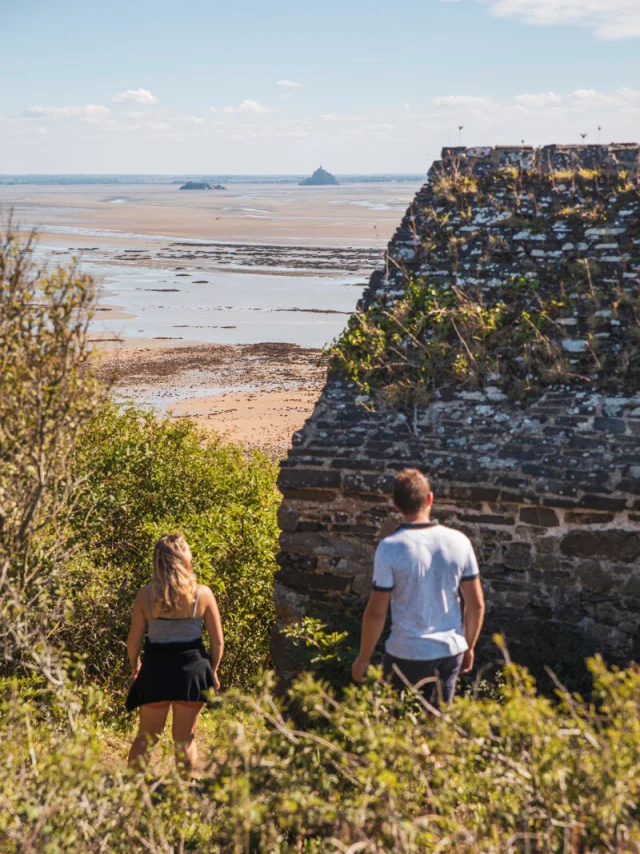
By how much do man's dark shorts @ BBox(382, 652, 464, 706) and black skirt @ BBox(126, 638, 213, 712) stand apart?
4.32 ft

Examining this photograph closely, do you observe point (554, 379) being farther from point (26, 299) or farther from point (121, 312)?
point (121, 312)

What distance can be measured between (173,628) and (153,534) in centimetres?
392

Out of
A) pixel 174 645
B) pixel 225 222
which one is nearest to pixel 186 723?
pixel 174 645

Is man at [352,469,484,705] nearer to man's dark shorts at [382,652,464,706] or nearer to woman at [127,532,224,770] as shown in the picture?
man's dark shorts at [382,652,464,706]

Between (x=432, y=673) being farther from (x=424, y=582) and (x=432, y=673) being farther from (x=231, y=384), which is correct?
(x=231, y=384)

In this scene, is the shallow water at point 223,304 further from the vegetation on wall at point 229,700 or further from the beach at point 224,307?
the vegetation on wall at point 229,700

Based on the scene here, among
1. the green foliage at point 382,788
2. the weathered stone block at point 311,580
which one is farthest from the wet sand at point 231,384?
the green foliage at point 382,788

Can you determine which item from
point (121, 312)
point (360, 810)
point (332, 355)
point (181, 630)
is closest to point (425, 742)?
point (360, 810)

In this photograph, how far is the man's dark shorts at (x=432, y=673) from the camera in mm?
4609

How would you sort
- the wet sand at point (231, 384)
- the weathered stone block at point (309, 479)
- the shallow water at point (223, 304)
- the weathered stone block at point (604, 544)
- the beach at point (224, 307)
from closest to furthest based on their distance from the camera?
1. the weathered stone block at point (604, 544)
2. the weathered stone block at point (309, 479)
3. the wet sand at point (231, 384)
4. the beach at point (224, 307)
5. the shallow water at point (223, 304)

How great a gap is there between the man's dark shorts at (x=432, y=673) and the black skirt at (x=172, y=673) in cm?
132

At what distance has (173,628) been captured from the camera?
5.25 m

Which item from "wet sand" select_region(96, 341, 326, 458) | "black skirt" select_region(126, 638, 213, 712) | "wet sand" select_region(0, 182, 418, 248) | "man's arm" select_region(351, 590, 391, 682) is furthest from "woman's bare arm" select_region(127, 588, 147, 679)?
"wet sand" select_region(0, 182, 418, 248)

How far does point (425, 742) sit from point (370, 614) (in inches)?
32.4
